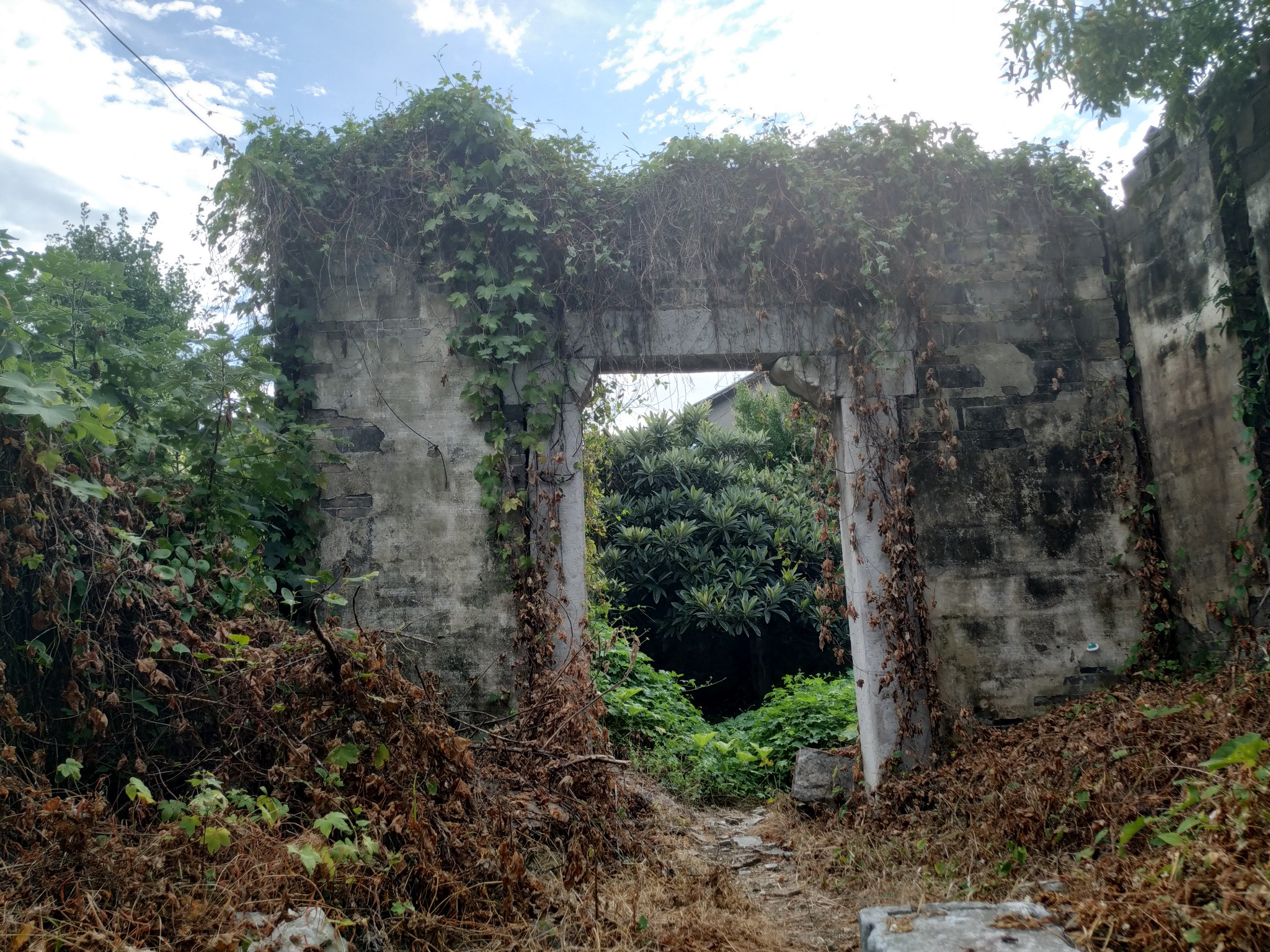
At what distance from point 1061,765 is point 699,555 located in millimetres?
5849

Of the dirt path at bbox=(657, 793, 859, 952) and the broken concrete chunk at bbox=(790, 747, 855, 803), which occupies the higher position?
the broken concrete chunk at bbox=(790, 747, 855, 803)

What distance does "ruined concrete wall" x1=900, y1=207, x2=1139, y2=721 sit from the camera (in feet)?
18.4

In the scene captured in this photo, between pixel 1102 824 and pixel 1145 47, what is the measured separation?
3.82 meters

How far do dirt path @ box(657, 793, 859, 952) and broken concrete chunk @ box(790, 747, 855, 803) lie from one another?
30 cm

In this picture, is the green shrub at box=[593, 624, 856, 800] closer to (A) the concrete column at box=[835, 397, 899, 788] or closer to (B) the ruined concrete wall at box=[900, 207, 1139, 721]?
(A) the concrete column at box=[835, 397, 899, 788]

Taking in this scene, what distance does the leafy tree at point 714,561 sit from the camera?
9953mm

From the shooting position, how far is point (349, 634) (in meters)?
3.92

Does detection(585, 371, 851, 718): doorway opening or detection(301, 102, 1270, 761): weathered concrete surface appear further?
detection(585, 371, 851, 718): doorway opening

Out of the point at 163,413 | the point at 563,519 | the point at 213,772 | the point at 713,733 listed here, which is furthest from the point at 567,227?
the point at 713,733

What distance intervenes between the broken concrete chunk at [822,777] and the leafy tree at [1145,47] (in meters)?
4.13

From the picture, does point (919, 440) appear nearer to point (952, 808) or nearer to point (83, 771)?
point (952, 808)

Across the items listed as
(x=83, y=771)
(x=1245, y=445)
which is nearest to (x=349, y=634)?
(x=83, y=771)

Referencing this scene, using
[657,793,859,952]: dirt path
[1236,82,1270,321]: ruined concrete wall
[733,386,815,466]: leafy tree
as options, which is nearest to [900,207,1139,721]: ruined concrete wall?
[1236,82,1270,321]: ruined concrete wall

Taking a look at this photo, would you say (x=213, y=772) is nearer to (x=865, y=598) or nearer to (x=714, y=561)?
(x=865, y=598)
